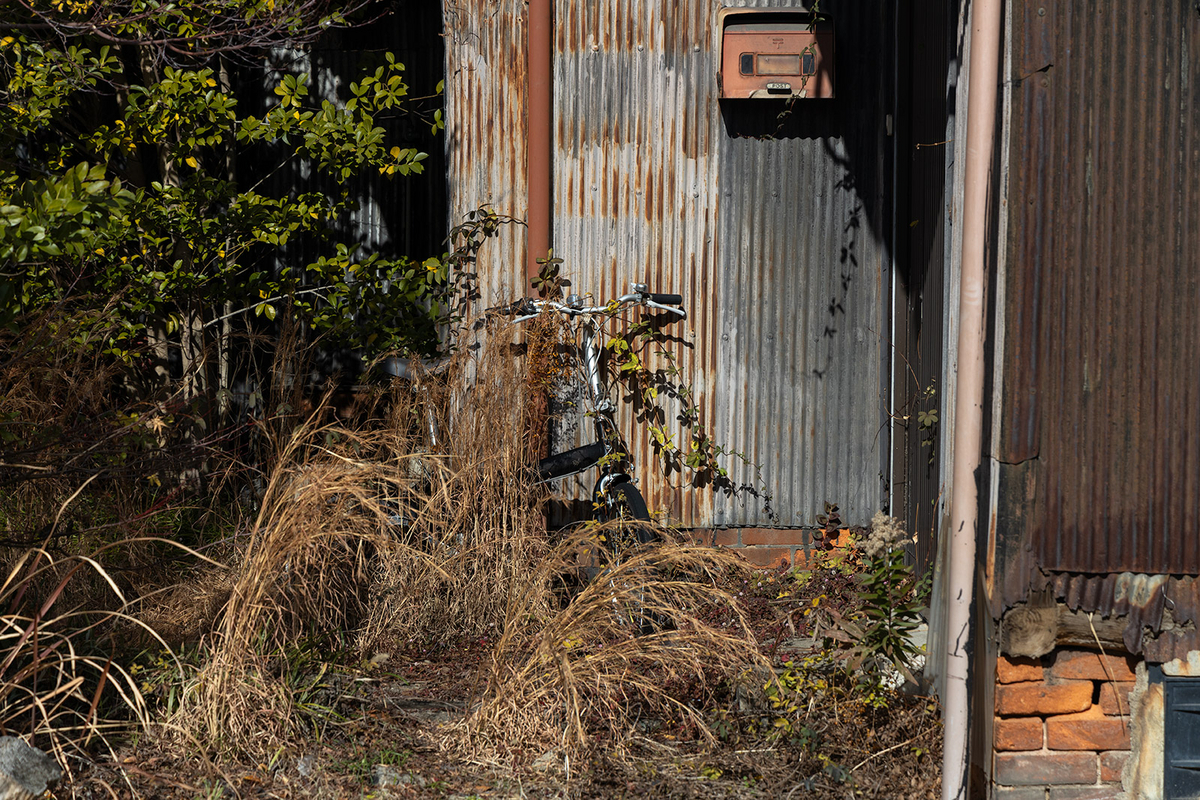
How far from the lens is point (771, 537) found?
5.48 metres

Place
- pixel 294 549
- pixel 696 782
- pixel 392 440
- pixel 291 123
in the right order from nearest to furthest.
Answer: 1. pixel 696 782
2. pixel 294 549
3. pixel 392 440
4. pixel 291 123

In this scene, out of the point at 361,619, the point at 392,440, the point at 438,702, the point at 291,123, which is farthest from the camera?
the point at 291,123

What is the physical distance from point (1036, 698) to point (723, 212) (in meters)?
3.15

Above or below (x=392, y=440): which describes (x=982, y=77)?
above

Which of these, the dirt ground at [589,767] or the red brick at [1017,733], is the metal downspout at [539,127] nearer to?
the dirt ground at [589,767]

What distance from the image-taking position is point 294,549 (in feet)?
11.8

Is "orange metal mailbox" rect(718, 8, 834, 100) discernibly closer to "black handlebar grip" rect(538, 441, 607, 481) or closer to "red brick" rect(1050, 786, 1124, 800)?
"black handlebar grip" rect(538, 441, 607, 481)

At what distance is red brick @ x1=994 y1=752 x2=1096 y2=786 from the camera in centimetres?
305

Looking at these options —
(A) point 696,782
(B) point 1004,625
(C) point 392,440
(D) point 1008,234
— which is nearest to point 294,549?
(C) point 392,440

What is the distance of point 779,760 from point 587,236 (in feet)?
9.97

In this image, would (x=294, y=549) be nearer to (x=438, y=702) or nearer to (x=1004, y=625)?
(x=438, y=702)

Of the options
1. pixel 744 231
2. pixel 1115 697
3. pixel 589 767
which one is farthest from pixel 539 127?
pixel 1115 697

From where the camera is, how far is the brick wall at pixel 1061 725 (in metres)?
3.04

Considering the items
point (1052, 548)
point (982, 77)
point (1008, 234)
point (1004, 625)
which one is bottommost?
point (1004, 625)
